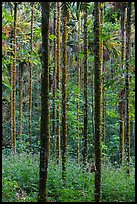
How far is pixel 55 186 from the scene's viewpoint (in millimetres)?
10758

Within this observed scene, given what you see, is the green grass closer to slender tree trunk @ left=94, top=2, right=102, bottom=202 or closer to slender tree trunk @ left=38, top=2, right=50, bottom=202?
slender tree trunk @ left=94, top=2, right=102, bottom=202

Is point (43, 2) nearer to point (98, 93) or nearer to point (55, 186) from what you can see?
point (98, 93)

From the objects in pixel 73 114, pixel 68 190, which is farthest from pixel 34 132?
pixel 68 190

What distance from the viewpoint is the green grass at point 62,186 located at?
31.9 feet

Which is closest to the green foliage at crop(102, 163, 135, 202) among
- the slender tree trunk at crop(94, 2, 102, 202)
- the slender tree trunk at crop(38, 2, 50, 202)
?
the slender tree trunk at crop(94, 2, 102, 202)

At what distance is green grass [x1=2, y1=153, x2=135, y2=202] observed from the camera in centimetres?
972

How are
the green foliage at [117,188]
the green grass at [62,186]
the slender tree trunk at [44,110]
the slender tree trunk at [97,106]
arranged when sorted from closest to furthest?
the slender tree trunk at [44,110] → the slender tree trunk at [97,106] → the green grass at [62,186] → the green foliage at [117,188]

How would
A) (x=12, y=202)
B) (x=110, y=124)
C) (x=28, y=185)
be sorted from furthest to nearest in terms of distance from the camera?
(x=110, y=124)
(x=28, y=185)
(x=12, y=202)

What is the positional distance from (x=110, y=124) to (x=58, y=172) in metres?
19.5

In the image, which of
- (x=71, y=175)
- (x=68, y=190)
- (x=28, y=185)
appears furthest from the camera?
(x=71, y=175)

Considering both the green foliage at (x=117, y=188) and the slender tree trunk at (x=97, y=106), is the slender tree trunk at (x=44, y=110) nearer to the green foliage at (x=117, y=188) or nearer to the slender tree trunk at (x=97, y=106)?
the slender tree trunk at (x=97, y=106)

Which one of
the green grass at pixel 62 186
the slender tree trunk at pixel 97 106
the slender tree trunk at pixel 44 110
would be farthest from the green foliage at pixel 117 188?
the slender tree trunk at pixel 44 110

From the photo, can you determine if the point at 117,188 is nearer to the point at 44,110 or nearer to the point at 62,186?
the point at 62,186

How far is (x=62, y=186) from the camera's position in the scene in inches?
432
